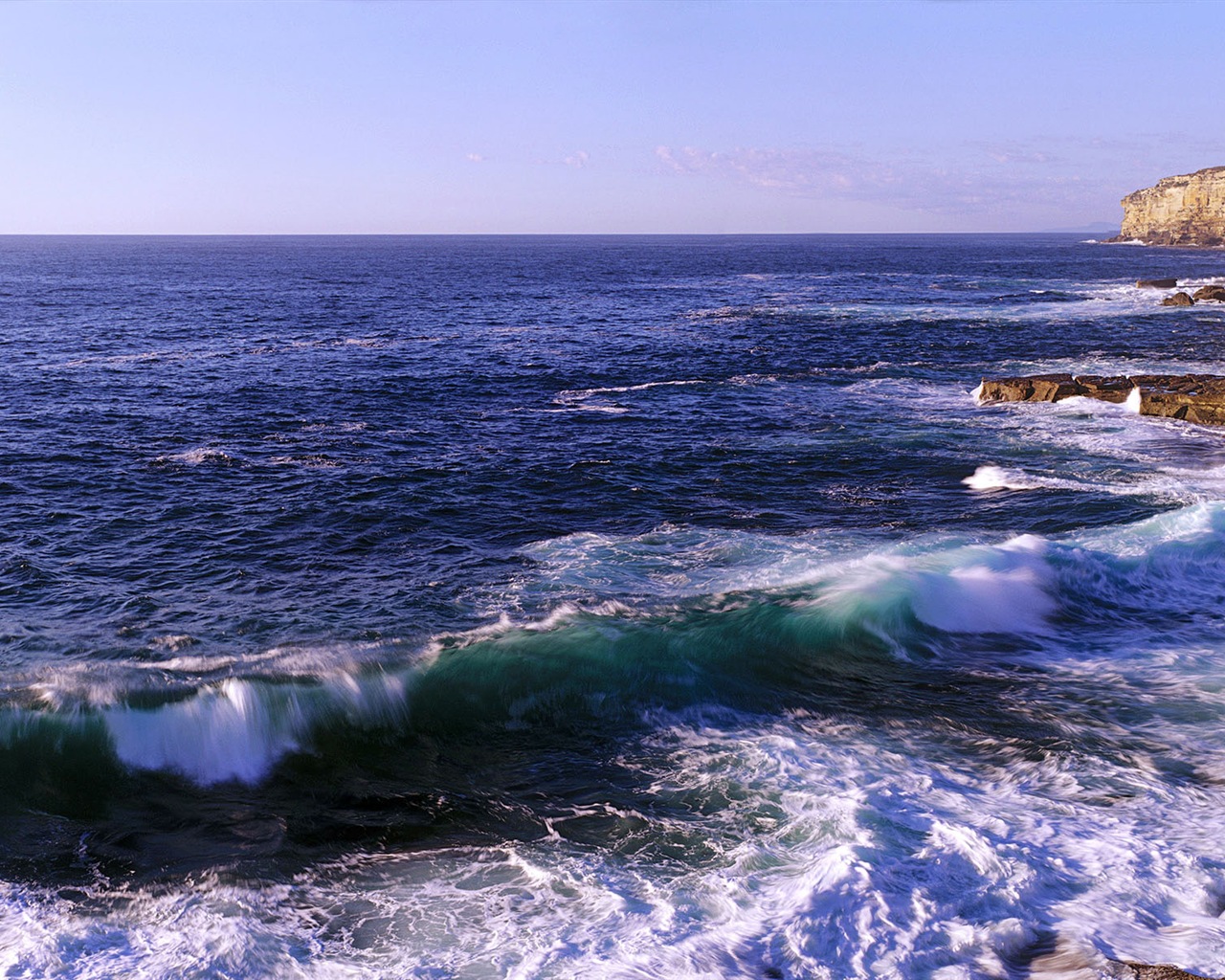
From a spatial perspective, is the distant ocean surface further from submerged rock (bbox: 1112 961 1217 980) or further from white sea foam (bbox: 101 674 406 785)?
submerged rock (bbox: 1112 961 1217 980)

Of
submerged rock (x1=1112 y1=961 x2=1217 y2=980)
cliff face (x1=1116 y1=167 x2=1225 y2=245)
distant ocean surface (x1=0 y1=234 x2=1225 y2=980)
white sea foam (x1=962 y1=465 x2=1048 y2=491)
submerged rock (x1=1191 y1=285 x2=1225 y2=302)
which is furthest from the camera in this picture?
cliff face (x1=1116 y1=167 x2=1225 y2=245)

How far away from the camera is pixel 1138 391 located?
120 ft

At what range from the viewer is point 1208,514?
2336 cm

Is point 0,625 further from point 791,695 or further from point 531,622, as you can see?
point 791,695

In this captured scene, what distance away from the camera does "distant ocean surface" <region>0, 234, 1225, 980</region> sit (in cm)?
1058

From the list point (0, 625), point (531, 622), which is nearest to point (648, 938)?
point (531, 622)

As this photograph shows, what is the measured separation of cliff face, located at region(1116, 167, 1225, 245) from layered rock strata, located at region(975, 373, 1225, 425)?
152210 millimetres

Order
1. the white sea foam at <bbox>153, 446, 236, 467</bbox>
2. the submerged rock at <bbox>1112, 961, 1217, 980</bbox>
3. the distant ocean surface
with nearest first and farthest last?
1. the submerged rock at <bbox>1112, 961, 1217, 980</bbox>
2. the distant ocean surface
3. the white sea foam at <bbox>153, 446, 236, 467</bbox>

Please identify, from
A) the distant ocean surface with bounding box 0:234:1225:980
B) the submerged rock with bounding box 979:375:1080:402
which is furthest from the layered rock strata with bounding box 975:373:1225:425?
the distant ocean surface with bounding box 0:234:1225:980

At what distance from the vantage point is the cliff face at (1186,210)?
534 ft

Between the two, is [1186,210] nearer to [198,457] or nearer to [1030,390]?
[1030,390]

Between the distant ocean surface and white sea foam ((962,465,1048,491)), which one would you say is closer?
the distant ocean surface

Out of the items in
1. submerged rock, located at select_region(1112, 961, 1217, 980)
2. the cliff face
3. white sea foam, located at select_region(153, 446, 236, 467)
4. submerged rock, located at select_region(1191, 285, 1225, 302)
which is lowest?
submerged rock, located at select_region(1112, 961, 1217, 980)

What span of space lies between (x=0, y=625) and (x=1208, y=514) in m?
27.8
